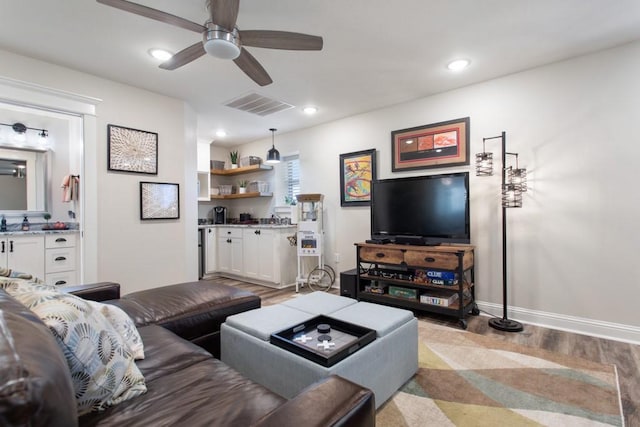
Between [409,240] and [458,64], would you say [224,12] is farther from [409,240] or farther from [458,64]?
[409,240]

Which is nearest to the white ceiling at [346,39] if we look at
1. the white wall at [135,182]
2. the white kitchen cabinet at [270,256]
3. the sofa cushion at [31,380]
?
the white wall at [135,182]

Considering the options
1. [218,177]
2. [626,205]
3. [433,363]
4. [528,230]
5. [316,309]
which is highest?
[218,177]

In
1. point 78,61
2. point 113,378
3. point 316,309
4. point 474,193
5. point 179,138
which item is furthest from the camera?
point 179,138

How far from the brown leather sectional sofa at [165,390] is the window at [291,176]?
11.1 feet

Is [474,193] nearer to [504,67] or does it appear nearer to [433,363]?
[504,67]

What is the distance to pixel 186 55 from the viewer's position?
7.12ft

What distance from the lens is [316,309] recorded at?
2.08 m

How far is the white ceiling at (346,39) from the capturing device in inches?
81.8

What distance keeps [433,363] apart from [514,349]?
745 mm

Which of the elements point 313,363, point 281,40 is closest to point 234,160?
point 281,40

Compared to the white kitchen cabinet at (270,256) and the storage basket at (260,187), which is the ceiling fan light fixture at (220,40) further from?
the storage basket at (260,187)

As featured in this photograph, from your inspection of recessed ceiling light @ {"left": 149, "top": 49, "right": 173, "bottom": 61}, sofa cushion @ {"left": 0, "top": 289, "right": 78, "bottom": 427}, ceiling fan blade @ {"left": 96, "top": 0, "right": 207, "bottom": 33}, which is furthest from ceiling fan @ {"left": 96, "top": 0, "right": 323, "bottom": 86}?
sofa cushion @ {"left": 0, "top": 289, "right": 78, "bottom": 427}

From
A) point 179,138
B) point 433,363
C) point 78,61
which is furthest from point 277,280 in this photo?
point 78,61

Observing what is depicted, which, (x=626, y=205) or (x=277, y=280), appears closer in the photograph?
(x=626, y=205)
